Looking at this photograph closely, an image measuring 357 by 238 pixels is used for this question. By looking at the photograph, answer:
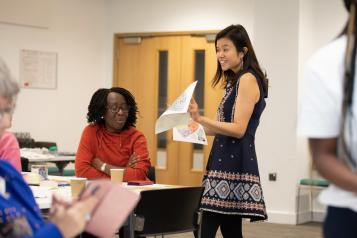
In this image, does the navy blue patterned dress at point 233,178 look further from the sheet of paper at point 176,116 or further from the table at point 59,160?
the table at point 59,160

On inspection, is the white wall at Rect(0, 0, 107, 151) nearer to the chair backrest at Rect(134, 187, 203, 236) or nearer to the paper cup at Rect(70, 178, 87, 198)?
the chair backrest at Rect(134, 187, 203, 236)

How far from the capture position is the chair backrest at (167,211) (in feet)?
10.4

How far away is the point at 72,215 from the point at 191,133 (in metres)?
2.08

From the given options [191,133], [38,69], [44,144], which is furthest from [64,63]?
[191,133]

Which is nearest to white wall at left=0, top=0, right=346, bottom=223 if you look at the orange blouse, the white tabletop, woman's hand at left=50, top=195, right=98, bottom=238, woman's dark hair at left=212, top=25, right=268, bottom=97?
the orange blouse

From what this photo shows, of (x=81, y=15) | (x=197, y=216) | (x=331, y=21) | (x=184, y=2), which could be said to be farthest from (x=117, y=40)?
(x=197, y=216)

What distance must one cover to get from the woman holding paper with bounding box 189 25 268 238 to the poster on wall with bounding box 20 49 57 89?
190 inches

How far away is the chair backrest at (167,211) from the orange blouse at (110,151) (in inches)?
21.1

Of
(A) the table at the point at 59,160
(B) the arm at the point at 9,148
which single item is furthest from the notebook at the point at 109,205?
(A) the table at the point at 59,160

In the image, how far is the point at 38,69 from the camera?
25.9ft

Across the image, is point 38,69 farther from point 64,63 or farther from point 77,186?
point 77,186

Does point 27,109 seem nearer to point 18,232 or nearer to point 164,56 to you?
point 164,56

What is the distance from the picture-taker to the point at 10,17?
7.55 meters

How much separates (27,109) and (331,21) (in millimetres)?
3829
